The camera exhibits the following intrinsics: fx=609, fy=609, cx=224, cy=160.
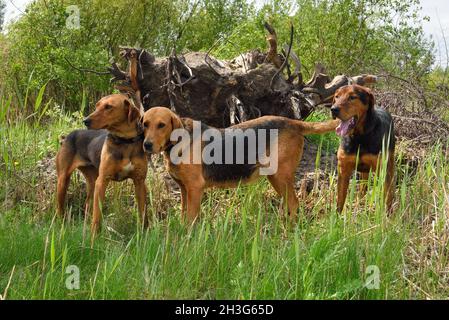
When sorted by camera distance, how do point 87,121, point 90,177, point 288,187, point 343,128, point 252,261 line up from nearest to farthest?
point 252,261, point 87,121, point 343,128, point 288,187, point 90,177

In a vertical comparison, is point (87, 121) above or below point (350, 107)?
below

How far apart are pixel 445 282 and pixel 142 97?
461 centimetres

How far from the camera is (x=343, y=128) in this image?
237 inches

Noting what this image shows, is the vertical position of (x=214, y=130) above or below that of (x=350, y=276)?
above

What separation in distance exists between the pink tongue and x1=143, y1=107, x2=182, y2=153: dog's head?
1.64 m

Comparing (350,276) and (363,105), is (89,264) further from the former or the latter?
(363,105)

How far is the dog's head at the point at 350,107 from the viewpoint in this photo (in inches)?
235

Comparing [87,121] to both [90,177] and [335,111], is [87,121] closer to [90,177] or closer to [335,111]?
[90,177]

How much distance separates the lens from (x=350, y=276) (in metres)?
4.28

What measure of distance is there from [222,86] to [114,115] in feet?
7.44

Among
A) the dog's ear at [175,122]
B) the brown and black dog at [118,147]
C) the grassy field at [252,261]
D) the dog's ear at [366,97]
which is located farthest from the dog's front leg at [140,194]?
the dog's ear at [366,97]

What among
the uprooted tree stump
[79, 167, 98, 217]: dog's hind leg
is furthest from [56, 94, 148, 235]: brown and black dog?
the uprooted tree stump

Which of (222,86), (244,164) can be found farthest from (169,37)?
(244,164)
